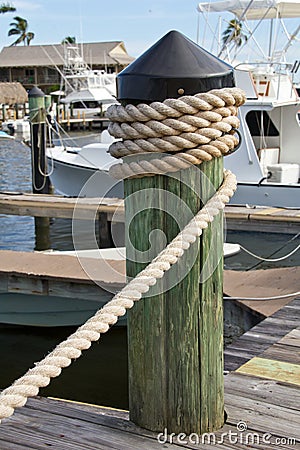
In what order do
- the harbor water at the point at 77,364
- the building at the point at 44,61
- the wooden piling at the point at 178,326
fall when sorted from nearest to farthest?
the wooden piling at the point at 178,326, the harbor water at the point at 77,364, the building at the point at 44,61

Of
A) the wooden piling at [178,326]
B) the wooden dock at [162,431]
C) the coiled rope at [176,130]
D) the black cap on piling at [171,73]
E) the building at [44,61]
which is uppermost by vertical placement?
the building at [44,61]

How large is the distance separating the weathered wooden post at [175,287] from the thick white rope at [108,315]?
0.20 feet

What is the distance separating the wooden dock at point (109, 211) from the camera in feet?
24.3

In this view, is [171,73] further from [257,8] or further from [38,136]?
[38,136]

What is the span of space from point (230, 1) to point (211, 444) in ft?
35.0

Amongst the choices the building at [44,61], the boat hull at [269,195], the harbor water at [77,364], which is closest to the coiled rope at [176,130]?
the harbor water at [77,364]

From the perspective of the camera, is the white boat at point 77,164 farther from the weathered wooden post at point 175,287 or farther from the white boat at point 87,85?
the white boat at point 87,85

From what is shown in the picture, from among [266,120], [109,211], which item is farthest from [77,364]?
[266,120]

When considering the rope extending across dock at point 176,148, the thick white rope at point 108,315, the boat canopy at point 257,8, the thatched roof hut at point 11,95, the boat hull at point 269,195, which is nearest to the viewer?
the thick white rope at point 108,315

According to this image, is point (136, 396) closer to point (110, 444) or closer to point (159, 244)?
point (110, 444)

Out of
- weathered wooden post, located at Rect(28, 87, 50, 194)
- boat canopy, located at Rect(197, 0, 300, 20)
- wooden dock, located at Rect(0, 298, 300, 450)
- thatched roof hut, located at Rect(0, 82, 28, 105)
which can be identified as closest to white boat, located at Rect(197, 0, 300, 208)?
boat canopy, located at Rect(197, 0, 300, 20)

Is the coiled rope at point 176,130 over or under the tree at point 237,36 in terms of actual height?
under

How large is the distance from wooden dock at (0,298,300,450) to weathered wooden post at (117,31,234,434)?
57 mm

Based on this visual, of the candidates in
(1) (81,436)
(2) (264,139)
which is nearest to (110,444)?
(1) (81,436)
